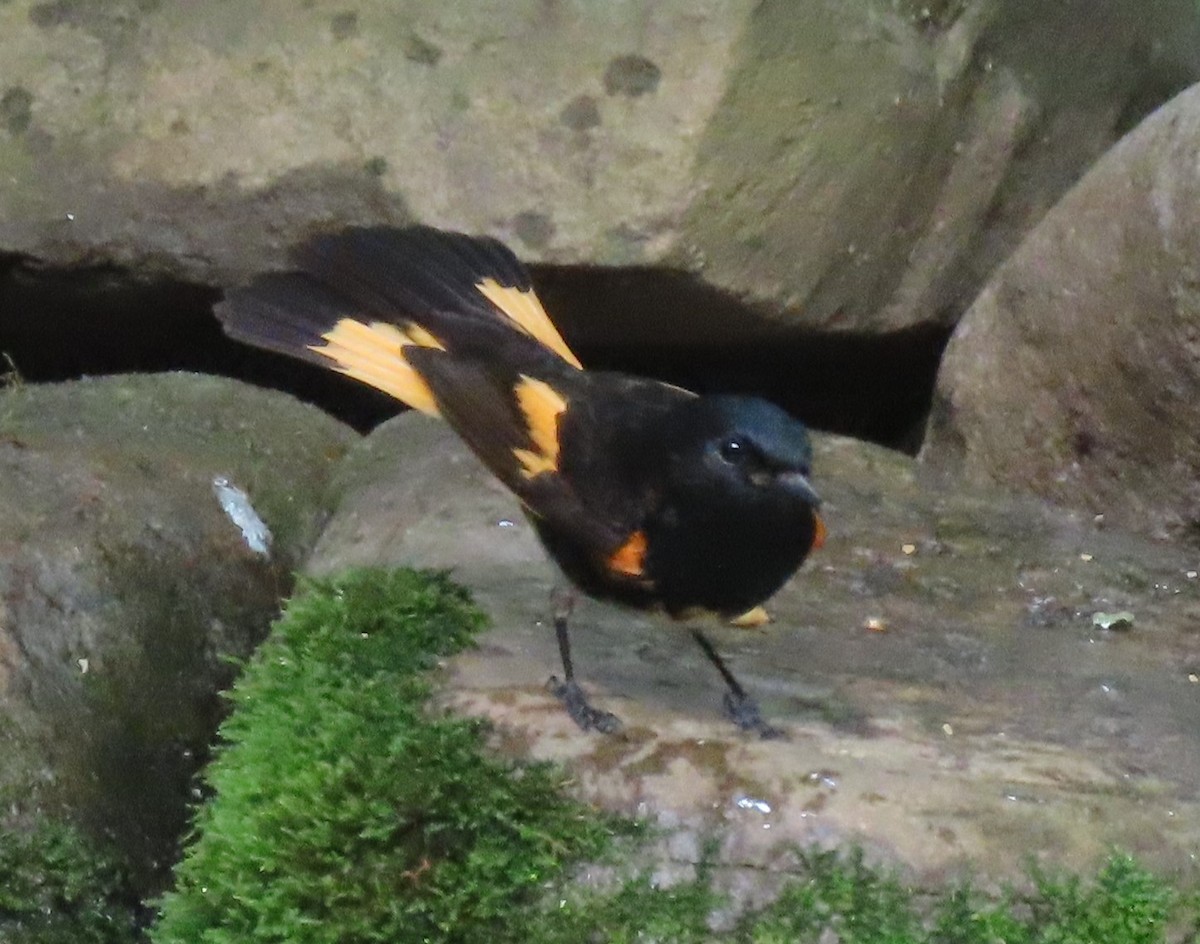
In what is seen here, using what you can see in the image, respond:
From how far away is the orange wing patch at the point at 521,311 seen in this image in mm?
2918

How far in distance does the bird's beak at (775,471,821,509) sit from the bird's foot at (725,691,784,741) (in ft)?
1.30

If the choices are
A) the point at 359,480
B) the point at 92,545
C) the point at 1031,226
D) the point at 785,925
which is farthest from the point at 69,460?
the point at 1031,226

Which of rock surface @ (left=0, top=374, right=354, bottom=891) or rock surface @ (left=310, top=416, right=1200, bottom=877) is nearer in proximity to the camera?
rock surface @ (left=310, top=416, right=1200, bottom=877)

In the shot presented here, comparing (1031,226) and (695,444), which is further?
(1031,226)

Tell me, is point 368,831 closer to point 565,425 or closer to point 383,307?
point 565,425

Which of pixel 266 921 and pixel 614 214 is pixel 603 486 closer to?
pixel 266 921

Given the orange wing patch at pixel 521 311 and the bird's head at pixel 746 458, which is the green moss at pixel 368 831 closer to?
the bird's head at pixel 746 458

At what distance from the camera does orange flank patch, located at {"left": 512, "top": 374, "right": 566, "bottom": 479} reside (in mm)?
2480

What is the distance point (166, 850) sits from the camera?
2789 millimetres

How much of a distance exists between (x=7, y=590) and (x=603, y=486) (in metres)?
1.17

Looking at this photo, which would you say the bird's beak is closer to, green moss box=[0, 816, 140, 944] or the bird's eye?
the bird's eye

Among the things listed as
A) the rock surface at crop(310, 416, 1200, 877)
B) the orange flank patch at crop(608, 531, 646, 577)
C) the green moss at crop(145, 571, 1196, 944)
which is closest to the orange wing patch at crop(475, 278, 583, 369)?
the rock surface at crop(310, 416, 1200, 877)

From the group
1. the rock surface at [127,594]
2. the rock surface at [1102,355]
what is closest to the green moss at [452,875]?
the rock surface at [127,594]

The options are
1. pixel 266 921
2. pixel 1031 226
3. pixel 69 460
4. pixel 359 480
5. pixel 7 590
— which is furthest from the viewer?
pixel 1031 226
